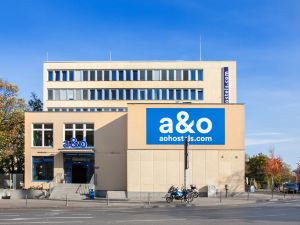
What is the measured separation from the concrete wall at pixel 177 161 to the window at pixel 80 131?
264 inches

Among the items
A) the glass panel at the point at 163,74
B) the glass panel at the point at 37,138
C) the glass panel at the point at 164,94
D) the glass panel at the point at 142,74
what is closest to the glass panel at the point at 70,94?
the glass panel at the point at 142,74

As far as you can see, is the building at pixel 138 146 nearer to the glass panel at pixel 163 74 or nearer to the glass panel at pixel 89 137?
the glass panel at pixel 89 137

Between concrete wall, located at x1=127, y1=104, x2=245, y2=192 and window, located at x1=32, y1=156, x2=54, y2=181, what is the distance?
987 centimetres

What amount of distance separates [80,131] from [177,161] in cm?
1131

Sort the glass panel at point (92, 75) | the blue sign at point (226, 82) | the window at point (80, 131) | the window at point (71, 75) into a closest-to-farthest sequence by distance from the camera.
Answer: the window at point (80, 131) < the blue sign at point (226, 82) < the glass panel at point (92, 75) < the window at point (71, 75)

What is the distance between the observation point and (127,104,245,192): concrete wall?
49000 millimetres

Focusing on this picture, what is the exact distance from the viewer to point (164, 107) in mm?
50344

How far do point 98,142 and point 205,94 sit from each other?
4158 centimetres

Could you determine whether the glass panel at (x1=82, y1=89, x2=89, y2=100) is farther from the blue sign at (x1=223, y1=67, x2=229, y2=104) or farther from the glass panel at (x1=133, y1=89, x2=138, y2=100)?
the blue sign at (x1=223, y1=67, x2=229, y2=104)

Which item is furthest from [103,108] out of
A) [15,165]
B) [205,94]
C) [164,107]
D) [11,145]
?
[164,107]

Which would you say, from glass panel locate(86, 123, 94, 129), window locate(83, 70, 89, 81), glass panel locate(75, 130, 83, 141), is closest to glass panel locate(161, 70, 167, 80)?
window locate(83, 70, 89, 81)

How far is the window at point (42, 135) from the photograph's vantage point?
55281 millimetres

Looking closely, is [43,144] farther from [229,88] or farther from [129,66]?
[229,88]

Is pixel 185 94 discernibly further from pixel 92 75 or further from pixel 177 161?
pixel 177 161
